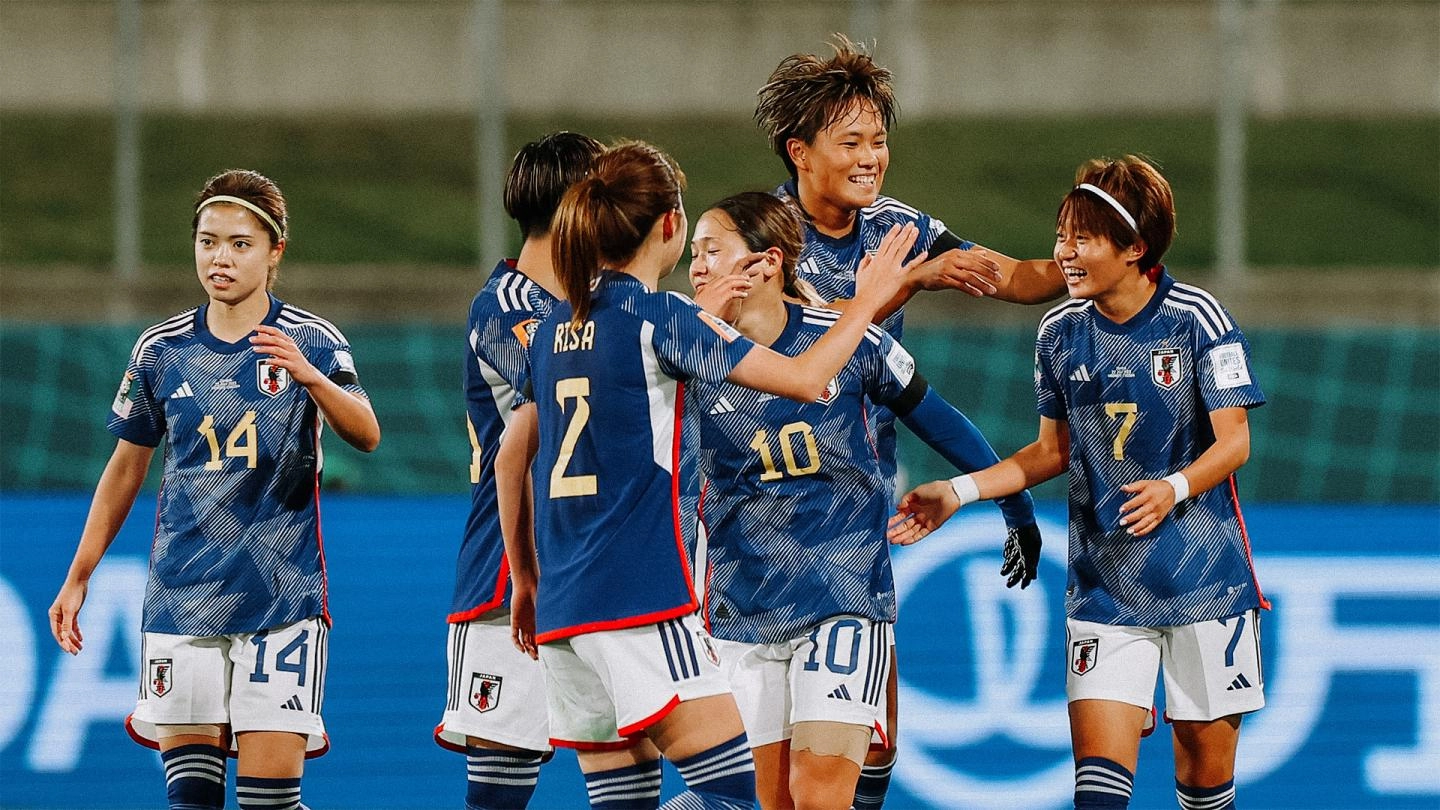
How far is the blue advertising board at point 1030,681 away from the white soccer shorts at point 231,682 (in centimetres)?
251

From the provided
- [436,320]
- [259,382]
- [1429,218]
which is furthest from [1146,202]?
[1429,218]

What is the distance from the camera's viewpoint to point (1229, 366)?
16.7 ft

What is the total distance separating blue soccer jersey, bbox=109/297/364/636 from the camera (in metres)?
5.23

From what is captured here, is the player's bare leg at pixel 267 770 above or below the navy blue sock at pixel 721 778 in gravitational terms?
below

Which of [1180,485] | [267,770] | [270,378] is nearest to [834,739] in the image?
[1180,485]

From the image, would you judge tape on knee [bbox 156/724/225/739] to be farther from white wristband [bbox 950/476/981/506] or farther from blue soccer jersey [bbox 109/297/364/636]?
white wristband [bbox 950/476/981/506]

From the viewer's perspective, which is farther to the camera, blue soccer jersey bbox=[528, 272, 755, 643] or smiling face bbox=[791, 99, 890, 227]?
smiling face bbox=[791, 99, 890, 227]

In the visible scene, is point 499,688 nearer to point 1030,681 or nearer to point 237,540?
point 237,540

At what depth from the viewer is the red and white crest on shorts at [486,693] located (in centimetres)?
521

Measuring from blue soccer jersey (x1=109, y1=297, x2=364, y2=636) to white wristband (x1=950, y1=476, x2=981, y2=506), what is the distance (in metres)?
1.70

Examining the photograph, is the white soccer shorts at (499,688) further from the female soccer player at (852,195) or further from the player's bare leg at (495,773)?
the female soccer player at (852,195)

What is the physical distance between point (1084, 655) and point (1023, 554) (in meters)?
0.35

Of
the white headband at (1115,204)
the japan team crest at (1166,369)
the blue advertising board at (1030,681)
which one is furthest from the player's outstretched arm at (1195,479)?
the blue advertising board at (1030,681)

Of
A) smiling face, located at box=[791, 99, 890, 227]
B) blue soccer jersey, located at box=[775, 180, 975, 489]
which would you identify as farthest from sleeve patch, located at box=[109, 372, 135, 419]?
smiling face, located at box=[791, 99, 890, 227]
